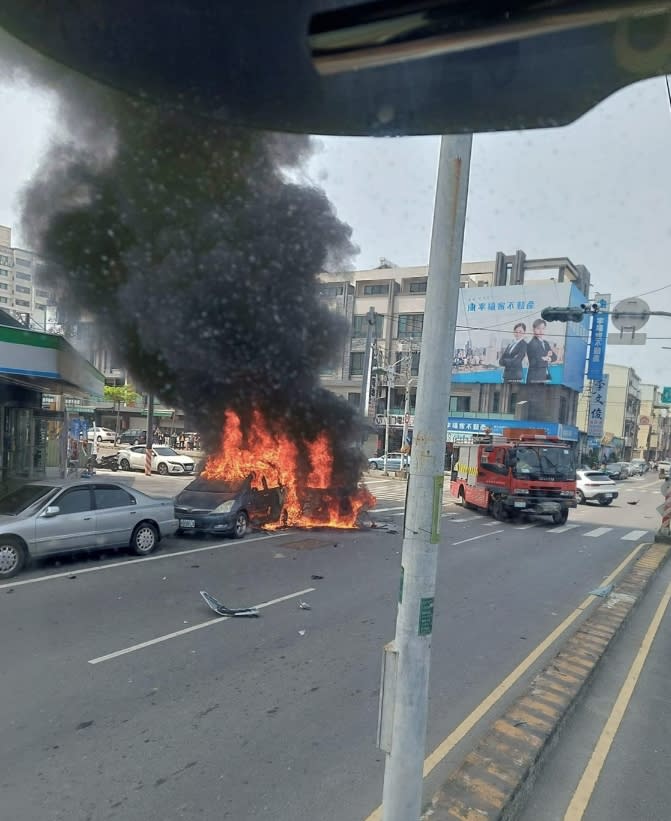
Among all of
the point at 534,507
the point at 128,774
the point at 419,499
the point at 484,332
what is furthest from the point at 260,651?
the point at 484,332

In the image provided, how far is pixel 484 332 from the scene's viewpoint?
126ft

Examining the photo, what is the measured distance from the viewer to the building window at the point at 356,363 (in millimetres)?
34875

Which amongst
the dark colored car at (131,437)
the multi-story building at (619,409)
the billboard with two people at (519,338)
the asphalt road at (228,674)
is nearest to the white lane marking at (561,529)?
the asphalt road at (228,674)

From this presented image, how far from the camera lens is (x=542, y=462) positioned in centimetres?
1592

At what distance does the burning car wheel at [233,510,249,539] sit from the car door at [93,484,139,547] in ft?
8.34

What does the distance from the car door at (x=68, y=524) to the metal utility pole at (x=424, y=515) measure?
6835mm

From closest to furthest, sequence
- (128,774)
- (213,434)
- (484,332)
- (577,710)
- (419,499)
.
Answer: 1. (419,499)
2. (128,774)
3. (577,710)
4. (213,434)
5. (484,332)

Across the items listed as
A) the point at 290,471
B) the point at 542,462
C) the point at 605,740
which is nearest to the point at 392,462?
the point at 542,462

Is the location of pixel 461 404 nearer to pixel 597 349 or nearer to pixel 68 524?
pixel 597 349

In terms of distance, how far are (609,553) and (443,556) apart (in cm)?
367

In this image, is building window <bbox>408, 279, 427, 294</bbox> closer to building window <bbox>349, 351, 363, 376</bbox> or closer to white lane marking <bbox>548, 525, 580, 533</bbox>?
building window <bbox>349, 351, 363, 376</bbox>

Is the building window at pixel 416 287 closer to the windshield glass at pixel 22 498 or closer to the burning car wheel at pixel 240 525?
the burning car wheel at pixel 240 525

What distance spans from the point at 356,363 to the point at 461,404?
29.5ft

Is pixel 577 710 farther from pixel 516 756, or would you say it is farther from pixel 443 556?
pixel 443 556
